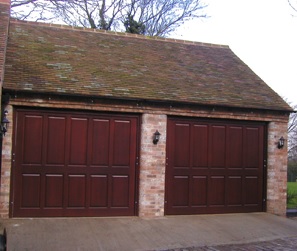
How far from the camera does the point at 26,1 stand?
19406mm

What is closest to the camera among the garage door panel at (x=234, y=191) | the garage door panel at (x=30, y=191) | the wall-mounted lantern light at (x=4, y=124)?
the wall-mounted lantern light at (x=4, y=124)

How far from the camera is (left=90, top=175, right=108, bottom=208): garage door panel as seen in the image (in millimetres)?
9555

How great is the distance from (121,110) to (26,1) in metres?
12.3

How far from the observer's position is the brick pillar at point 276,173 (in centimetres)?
1098

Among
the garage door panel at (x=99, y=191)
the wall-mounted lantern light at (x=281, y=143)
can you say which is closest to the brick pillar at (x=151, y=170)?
the garage door panel at (x=99, y=191)

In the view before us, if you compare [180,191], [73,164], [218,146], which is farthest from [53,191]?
[218,146]

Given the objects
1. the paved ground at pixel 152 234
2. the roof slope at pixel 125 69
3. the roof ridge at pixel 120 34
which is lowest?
the paved ground at pixel 152 234

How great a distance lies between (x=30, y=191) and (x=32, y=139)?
1.16 meters

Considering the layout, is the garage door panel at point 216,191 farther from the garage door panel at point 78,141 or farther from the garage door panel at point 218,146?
the garage door panel at point 78,141

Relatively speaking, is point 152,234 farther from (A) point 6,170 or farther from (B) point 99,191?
(A) point 6,170

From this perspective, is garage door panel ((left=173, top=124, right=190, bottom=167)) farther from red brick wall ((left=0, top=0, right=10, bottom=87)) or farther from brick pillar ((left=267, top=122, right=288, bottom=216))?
red brick wall ((left=0, top=0, right=10, bottom=87))

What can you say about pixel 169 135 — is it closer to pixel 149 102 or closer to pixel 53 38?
pixel 149 102

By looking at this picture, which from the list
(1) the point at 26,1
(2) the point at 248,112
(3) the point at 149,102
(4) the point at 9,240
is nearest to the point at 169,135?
(3) the point at 149,102

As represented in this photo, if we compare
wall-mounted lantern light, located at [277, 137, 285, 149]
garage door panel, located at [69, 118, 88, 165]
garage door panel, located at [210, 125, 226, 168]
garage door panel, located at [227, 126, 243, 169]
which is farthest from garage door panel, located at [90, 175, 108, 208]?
wall-mounted lantern light, located at [277, 137, 285, 149]
